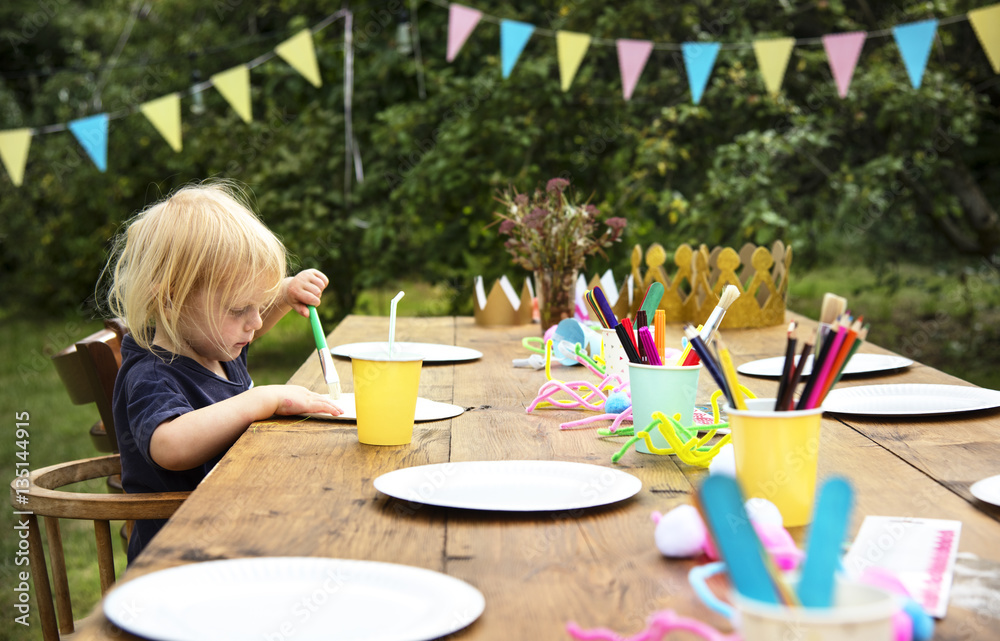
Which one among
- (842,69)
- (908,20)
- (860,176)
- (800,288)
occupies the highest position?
(908,20)

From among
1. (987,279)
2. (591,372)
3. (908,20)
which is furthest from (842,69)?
(591,372)

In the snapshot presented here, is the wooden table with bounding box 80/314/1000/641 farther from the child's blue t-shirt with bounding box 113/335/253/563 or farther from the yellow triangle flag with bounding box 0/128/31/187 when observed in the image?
the yellow triangle flag with bounding box 0/128/31/187

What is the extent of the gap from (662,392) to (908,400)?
53 centimetres

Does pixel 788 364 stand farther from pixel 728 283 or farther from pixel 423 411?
pixel 728 283

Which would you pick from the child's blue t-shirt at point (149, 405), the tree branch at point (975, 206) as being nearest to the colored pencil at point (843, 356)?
the child's blue t-shirt at point (149, 405)

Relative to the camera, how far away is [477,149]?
192 inches

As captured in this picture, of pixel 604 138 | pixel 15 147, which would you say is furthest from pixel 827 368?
pixel 604 138

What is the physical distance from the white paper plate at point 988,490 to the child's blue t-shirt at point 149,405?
3.15 ft

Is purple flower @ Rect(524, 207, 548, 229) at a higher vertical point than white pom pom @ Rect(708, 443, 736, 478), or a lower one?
higher

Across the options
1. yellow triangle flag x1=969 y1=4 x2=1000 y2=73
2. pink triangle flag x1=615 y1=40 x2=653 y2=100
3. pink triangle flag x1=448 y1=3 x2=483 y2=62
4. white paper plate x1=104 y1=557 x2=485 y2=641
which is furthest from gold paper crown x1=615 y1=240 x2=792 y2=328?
pink triangle flag x1=448 y1=3 x2=483 y2=62

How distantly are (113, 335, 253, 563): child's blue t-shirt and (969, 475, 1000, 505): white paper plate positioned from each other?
961mm

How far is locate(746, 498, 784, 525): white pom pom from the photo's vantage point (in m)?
0.71

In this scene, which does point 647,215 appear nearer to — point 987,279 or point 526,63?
point 526,63

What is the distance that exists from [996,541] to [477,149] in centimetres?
432
